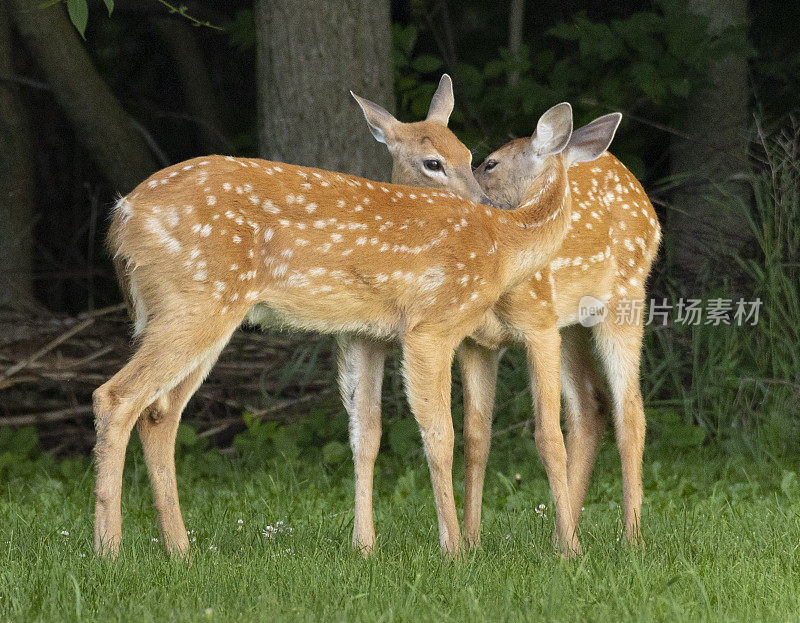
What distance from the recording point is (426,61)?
284 inches

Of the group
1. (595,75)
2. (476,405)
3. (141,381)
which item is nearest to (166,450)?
(141,381)

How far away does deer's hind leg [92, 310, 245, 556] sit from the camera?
3.69m

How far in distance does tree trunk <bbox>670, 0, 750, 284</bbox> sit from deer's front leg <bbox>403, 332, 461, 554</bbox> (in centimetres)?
327

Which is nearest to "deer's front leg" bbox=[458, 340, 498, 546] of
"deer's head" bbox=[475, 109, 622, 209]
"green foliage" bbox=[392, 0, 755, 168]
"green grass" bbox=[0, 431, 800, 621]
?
"green grass" bbox=[0, 431, 800, 621]

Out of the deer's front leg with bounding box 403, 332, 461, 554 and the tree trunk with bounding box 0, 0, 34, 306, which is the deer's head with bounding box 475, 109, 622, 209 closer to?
the deer's front leg with bounding box 403, 332, 461, 554

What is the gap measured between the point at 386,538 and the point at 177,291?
1.33 m

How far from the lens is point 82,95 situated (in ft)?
22.2

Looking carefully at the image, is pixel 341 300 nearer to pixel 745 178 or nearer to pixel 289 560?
pixel 289 560

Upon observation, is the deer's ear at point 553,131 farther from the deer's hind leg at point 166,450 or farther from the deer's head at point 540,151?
the deer's hind leg at point 166,450

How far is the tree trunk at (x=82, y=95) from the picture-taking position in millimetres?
6531

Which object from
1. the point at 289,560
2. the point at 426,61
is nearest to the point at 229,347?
the point at 426,61

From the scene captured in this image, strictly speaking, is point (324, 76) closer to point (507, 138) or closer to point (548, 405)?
point (507, 138)

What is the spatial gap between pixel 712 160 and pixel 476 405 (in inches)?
138

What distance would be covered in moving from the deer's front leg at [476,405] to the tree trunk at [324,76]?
6.59ft
